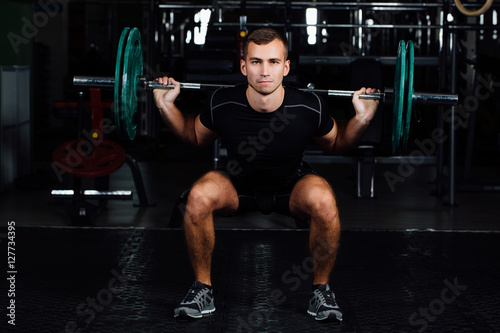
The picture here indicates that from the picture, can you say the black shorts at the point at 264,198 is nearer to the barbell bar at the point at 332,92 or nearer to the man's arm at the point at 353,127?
the man's arm at the point at 353,127

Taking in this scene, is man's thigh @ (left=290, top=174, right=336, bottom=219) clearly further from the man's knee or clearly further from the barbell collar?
the barbell collar

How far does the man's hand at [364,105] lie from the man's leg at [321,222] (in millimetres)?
221

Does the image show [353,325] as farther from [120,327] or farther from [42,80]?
[42,80]

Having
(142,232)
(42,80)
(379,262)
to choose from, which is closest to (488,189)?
(379,262)

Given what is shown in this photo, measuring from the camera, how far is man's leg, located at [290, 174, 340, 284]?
2.20 meters

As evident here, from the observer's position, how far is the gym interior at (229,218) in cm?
223

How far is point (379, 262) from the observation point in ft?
9.55

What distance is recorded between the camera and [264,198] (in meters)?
2.35

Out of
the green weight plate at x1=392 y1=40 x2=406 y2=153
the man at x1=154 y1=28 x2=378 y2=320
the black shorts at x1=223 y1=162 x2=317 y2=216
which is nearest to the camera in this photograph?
the green weight plate at x1=392 y1=40 x2=406 y2=153

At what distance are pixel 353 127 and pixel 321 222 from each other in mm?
293

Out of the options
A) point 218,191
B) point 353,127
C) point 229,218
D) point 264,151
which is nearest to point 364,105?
point 353,127

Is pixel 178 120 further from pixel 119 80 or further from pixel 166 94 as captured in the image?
pixel 119 80

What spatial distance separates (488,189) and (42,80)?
4.89 m

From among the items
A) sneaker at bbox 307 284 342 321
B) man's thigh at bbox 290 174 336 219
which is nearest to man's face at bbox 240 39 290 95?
man's thigh at bbox 290 174 336 219
